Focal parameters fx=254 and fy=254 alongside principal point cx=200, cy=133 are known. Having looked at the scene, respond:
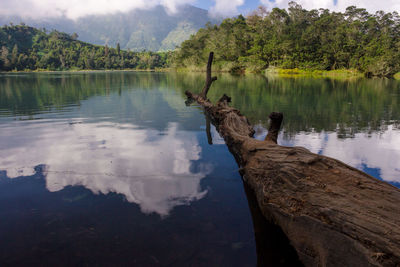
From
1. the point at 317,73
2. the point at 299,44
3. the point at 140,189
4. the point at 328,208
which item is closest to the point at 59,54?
the point at 299,44

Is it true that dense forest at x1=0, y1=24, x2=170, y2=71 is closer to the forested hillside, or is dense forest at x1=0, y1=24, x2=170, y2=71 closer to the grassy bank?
the forested hillside

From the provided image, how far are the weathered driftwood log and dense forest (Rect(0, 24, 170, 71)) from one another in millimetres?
140763

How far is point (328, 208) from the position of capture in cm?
266

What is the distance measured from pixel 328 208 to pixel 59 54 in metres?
169

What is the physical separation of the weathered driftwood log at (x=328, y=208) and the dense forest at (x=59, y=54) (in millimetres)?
140763

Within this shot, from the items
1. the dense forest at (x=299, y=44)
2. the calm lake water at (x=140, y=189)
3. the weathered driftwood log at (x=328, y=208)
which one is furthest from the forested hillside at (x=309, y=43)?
the weathered driftwood log at (x=328, y=208)

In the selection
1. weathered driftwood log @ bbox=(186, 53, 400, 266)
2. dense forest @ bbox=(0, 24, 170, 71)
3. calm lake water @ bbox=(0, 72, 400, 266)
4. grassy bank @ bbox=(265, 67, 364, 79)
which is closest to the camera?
weathered driftwood log @ bbox=(186, 53, 400, 266)

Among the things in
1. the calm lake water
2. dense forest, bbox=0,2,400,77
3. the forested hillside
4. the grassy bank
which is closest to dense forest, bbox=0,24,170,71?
dense forest, bbox=0,2,400,77

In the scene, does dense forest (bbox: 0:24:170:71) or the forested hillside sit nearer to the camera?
the forested hillside

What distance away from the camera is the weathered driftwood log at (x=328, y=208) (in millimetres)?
2199

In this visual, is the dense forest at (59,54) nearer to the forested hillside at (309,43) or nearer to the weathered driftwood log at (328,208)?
the forested hillside at (309,43)

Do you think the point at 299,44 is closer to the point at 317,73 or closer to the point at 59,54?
the point at 317,73

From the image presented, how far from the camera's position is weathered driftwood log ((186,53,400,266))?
86.6 inches

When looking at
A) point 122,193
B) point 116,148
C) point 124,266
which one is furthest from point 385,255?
point 116,148
